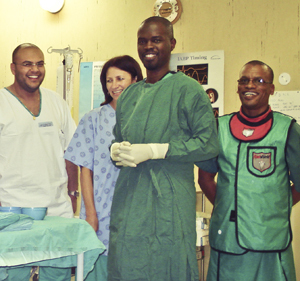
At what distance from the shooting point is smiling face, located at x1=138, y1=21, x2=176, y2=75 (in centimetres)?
147

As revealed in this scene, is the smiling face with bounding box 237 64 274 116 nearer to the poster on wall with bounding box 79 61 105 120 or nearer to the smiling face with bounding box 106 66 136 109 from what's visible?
the smiling face with bounding box 106 66 136 109

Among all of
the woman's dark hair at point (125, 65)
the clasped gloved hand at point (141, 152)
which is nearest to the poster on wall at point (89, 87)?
the woman's dark hair at point (125, 65)

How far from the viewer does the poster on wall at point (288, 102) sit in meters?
3.35

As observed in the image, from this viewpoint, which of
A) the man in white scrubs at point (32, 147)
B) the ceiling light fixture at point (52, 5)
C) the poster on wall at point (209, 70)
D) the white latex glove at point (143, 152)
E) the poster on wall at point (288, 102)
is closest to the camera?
the white latex glove at point (143, 152)

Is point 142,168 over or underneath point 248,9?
underneath

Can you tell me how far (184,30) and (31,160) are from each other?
2062 mm

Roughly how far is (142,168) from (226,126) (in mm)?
638

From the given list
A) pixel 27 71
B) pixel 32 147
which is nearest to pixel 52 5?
pixel 27 71

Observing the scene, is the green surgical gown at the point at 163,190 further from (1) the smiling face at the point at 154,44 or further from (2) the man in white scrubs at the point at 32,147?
(2) the man in white scrubs at the point at 32,147

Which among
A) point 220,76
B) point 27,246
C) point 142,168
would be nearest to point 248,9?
point 220,76

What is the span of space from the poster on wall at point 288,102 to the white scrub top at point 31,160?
1.88 meters

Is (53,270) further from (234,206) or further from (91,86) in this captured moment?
(91,86)

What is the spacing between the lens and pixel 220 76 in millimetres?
3580

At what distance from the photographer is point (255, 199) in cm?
176
